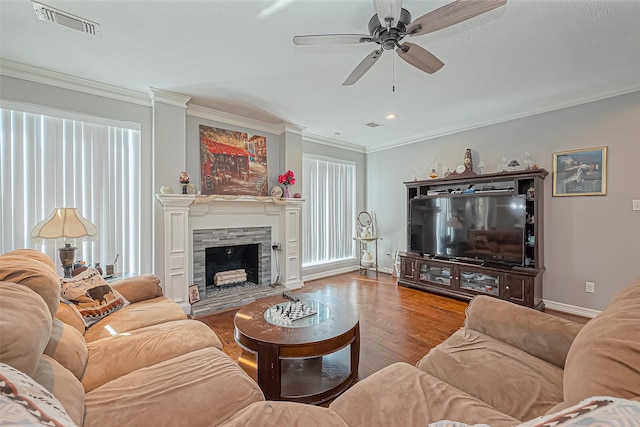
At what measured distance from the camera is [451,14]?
157cm

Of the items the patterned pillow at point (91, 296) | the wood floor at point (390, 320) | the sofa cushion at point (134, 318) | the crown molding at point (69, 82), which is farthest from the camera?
the crown molding at point (69, 82)

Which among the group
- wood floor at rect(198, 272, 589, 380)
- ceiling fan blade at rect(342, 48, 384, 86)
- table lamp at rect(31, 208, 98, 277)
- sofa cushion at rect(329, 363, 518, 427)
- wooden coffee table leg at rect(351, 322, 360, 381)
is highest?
ceiling fan blade at rect(342, 48, 384, 86)

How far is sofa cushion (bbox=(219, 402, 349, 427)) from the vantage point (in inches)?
40.4

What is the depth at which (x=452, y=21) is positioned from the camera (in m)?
1.64

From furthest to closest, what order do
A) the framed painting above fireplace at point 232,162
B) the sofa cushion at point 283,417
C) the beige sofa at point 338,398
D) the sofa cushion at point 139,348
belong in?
the framed painting above fireplace at point 232,162
the sofa cushion at point 139,348
the sofa cushion at point 283,417
the beige sofa at point 338,398

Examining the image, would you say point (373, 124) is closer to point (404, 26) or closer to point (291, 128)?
point (291, 128)

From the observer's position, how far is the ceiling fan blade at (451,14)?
58.4 inches

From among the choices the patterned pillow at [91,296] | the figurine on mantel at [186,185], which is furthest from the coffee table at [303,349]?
the figurine on mantel at [186,185]

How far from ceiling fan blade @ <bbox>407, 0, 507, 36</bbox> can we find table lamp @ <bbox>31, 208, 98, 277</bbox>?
308cm

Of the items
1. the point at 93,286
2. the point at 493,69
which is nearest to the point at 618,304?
the point at 493,69

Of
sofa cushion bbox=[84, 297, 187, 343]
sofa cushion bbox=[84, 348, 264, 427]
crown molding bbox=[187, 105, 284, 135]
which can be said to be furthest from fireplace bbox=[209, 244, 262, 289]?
sofa cushion bbox=[84, 348, 264, 427]

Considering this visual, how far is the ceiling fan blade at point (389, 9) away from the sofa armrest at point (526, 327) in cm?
188

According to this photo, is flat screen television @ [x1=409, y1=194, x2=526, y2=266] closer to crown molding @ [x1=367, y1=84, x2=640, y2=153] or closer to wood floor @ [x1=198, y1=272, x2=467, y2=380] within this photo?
wood floor @ [x1=198, y1=272, x2=467, y2=380]

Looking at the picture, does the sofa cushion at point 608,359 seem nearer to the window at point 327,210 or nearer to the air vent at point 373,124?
the air vent at point 373,124
